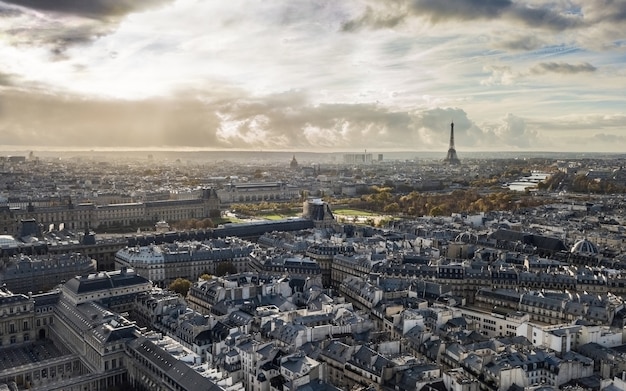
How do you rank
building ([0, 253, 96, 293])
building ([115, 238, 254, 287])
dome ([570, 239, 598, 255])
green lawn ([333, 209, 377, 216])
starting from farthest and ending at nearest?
green lawn ([333, 209, 377, 216]), dome ([570, 239, 598, 255]), building ([115, 238, 254, 287]), building ([0, 253, 96, 293])

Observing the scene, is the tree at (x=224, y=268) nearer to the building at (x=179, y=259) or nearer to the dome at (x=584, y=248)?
the building at (x=179, y=259)

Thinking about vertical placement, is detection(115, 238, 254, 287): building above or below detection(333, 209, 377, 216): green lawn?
above

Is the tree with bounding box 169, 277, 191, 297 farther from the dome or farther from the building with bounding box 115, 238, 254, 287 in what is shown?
the dome

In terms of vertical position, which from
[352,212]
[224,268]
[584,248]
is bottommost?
[352,212]

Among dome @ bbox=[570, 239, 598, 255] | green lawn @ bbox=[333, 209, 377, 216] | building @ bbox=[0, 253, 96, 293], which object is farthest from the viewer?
green lawn @ bbox=[333, 209, 377, 216]

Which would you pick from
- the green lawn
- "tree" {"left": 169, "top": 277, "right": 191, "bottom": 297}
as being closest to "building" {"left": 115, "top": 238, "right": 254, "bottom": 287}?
"tree" {"left": 169, "top": 277, "right": 191, "bottom": 297}

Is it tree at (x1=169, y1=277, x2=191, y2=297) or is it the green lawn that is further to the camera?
the green lawn

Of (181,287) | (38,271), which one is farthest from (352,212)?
(38,271)

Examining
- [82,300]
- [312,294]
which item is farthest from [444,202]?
[82,300]

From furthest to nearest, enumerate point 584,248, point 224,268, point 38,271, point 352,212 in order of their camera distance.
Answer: point 352,212 → point 584,248 → point 224,268 → point 38,271

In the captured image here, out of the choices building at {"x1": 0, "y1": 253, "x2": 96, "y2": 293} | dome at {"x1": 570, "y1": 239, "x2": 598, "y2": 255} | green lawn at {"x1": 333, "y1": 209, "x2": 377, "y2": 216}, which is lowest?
green lawn at {"x1": 333, "y1": 209, "x2": 377, "y2": 216}

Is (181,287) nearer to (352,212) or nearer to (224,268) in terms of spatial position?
(224,268)
